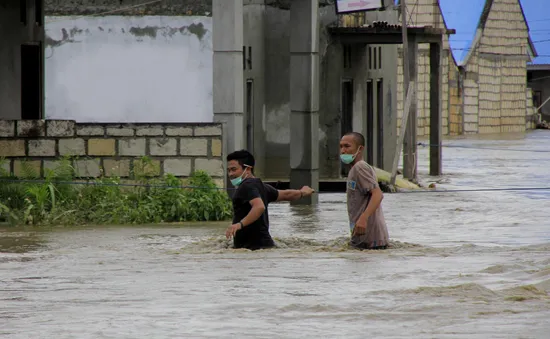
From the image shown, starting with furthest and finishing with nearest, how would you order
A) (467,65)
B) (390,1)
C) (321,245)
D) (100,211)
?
(467,65), (390,1), (100,211), (321,245)

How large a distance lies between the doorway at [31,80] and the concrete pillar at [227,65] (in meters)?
4.57

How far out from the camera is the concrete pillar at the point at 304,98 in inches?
738

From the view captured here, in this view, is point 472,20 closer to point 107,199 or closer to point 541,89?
point 541,89

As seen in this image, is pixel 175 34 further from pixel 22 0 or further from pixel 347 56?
pixel 347 56

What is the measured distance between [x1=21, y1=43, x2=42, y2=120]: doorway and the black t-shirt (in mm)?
8488

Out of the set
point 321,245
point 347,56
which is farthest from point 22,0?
point 321,245

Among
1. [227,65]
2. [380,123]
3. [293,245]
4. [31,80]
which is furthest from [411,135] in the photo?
[293,245]

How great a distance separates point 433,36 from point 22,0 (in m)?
8.36

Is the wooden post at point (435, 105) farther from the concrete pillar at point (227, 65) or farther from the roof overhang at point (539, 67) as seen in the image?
the roof overhang at point (539, 67)

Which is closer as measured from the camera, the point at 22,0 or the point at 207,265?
the point at 207,265

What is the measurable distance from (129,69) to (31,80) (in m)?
3.97

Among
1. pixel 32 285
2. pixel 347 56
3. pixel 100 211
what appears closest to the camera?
pixel 32 285

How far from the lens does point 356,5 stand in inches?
866

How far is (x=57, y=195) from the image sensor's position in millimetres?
15461
